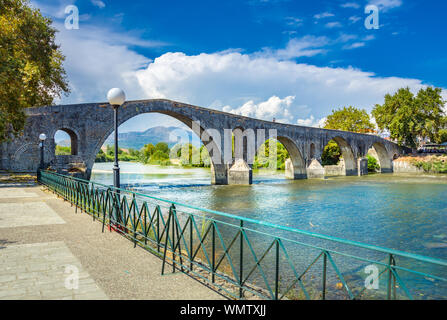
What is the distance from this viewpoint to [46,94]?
24.4m

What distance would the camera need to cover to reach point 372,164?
5081cm

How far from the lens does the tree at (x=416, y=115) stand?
48219 millimetres

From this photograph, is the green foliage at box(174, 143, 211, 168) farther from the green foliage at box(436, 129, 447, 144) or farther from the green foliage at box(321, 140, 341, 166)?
the green foliage at box(436, 129, 447, 144)

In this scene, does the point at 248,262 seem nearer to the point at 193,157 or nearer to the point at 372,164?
the point at 372,164

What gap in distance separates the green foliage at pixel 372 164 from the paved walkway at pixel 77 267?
5058 cm

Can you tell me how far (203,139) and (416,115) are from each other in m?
38.6

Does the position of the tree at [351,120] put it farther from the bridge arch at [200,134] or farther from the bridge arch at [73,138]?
the bridge arch at [73,138]

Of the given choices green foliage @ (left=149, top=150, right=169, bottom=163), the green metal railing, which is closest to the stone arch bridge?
the green metal railing

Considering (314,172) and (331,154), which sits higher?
(331,154)

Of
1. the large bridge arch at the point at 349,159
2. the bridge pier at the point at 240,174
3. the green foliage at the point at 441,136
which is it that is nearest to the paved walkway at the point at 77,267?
the bridge pier at the point at 240,174

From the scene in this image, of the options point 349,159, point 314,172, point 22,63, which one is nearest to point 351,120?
point 349,159
